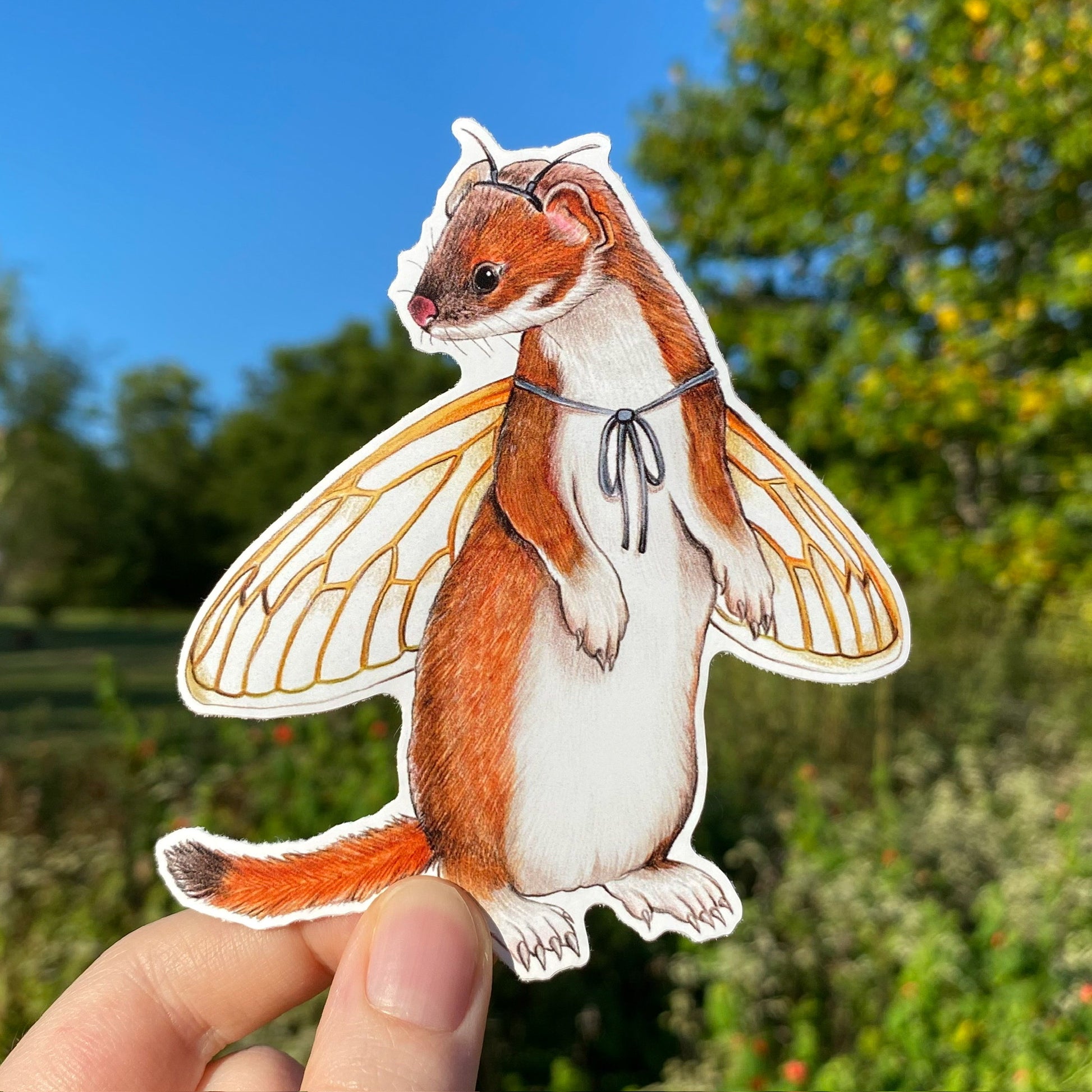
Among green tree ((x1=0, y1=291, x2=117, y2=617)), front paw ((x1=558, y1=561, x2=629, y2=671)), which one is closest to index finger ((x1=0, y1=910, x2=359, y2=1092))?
front paw ((x1=558, y1=561, x2=629, y2=671))

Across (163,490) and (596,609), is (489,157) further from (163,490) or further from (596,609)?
(163,490)

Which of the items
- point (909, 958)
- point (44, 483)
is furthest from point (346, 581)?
point (44, 483)

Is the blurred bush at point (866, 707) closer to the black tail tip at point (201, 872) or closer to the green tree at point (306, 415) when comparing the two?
the black tail tip at point (201, 872)

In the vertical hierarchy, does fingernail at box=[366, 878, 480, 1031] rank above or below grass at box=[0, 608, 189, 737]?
below

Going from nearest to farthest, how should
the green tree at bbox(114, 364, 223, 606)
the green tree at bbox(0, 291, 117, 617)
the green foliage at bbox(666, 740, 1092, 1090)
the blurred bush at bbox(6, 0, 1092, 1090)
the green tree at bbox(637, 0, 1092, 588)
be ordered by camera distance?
the green foliage at bbox(666, 740, 1092, 1090) → the blurred bush at bbox(6, 0, 1092, 1090) → the green tree at bbox(637, 0, 1092, 588) → the green tree at bbox(0, 291, 117, 617) → the green tree at bbox(114, 364, 223, 606)

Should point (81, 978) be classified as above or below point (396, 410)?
below

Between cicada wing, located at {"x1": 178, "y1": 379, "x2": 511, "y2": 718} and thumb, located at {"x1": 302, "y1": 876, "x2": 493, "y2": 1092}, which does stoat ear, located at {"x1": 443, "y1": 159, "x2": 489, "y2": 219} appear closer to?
cicada wing, located at {"x1": 178, "y1": 379, "x2": 511, "y2": 718}

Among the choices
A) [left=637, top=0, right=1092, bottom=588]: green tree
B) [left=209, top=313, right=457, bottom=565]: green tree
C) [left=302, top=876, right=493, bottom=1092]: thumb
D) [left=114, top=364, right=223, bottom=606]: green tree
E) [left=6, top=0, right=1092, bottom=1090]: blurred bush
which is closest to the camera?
[left=302, top=876, right=493, bottom=1092]: thumb

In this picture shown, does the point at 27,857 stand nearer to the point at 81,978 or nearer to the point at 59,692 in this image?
the point at 81,978

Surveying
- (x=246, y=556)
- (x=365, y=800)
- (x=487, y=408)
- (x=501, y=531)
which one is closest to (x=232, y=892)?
(x=246, y=556)
